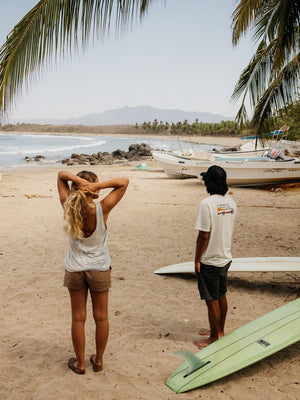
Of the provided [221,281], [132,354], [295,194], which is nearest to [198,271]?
[221,281]

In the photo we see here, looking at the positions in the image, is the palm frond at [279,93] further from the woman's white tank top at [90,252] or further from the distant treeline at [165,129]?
the distant treeline at [165,129]

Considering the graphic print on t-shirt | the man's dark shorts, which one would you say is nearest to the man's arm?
the man's dark shorts

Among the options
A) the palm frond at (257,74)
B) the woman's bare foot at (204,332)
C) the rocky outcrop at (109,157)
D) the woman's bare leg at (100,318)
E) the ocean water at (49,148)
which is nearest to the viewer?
the woman's bare leg at (100,318)

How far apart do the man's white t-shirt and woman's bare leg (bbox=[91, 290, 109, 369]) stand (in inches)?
35.1

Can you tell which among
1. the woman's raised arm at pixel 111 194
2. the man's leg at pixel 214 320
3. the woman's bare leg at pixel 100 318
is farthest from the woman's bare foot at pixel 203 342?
the woman's raised arm at pixel 111 194

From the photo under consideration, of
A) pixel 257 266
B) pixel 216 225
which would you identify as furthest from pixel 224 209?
pixel 257 266

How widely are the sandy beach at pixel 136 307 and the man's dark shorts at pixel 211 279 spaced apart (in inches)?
24.8

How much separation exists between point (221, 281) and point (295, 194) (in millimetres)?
9748

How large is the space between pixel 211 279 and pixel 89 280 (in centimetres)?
→ 106

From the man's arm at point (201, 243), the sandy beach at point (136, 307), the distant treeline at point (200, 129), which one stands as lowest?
the sandy beach at point (136, 307)

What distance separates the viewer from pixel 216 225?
2904 mm

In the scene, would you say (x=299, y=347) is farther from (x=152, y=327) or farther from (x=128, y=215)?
(x=128, y=215)

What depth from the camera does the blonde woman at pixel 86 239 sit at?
248cm

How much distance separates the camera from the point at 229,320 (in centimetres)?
384
